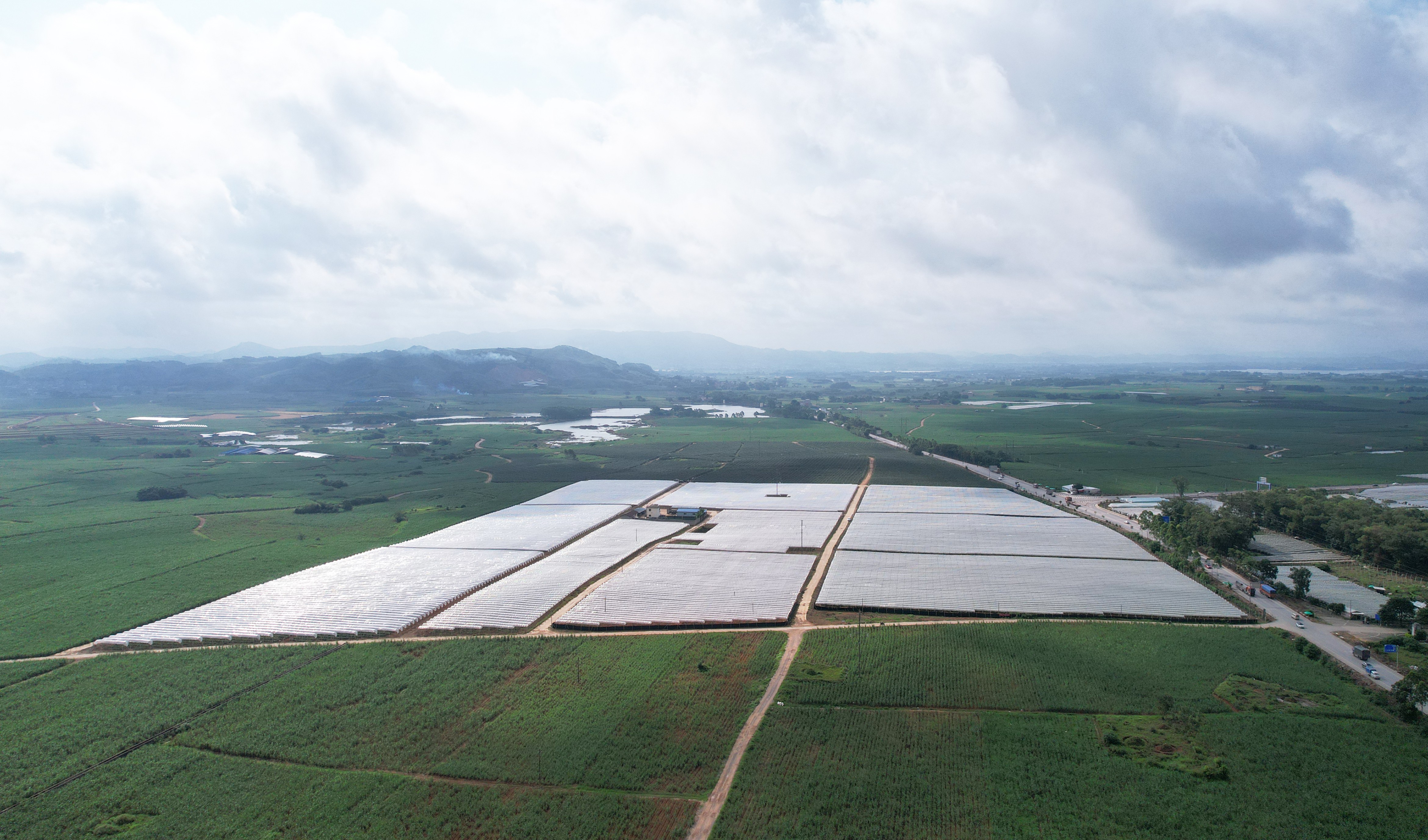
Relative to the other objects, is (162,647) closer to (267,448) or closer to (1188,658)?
(1188,658)

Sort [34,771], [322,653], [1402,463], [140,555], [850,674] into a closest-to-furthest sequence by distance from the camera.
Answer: [34,771], [850,674], [322,653], [140,555], [1402,463]

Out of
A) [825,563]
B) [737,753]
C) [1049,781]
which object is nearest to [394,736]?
[737,753]

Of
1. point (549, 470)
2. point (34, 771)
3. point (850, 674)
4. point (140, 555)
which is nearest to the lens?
point (34, 771)

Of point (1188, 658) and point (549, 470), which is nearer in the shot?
point (1188, 658)

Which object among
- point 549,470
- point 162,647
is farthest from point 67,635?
point 549,470

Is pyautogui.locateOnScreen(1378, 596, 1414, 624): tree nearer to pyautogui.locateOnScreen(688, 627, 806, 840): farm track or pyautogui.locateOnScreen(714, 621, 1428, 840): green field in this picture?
pyautogui.locateOnScreen(714, 621, 1428, 840): green field

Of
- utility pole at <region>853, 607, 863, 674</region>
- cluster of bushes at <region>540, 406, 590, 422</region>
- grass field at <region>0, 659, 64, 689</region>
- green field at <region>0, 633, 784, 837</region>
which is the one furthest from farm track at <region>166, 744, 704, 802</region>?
cluster of bushes at <region>540, 406, 590, 422</region>

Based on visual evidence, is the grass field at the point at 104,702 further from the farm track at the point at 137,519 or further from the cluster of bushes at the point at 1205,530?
the cluster of bushes at the point at 1205,530

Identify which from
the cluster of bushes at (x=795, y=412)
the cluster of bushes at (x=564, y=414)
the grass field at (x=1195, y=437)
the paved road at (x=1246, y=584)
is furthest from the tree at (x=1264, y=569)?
the cluster of bushes at (x=564, y=414)
